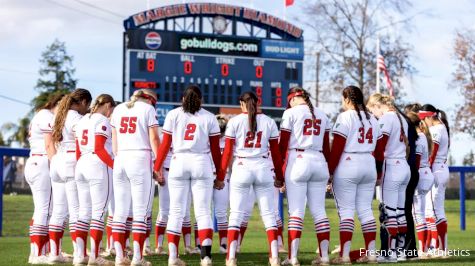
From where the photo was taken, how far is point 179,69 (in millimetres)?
28484

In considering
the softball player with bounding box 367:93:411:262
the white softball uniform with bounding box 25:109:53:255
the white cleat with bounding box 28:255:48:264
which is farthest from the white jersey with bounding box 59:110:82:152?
the softball player with bounding box 367:93:411:262

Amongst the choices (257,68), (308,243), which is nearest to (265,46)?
(257,68)

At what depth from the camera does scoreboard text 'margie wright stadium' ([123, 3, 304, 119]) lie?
27828mm

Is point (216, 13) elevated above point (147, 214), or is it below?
above

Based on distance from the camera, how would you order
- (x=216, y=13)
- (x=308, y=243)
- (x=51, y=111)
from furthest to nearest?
(x=216, y=13), (x=308, y=243), (x=51, y=111)

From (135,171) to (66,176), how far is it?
124 centimetres

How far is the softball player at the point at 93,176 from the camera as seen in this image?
409 inches

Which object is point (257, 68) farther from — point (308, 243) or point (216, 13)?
point (308, 243)

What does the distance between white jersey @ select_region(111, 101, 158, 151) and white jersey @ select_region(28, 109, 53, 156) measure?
51.8 inches

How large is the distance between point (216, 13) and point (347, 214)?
21.0 meters

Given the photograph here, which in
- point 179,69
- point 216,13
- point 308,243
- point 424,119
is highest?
point 216,13

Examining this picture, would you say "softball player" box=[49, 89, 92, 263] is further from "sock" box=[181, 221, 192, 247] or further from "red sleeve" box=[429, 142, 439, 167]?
"red sleeve" box=[429, 142, 439, 167]

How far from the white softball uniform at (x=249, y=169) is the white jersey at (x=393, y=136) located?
5.70 ft

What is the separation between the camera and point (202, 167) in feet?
33.7
